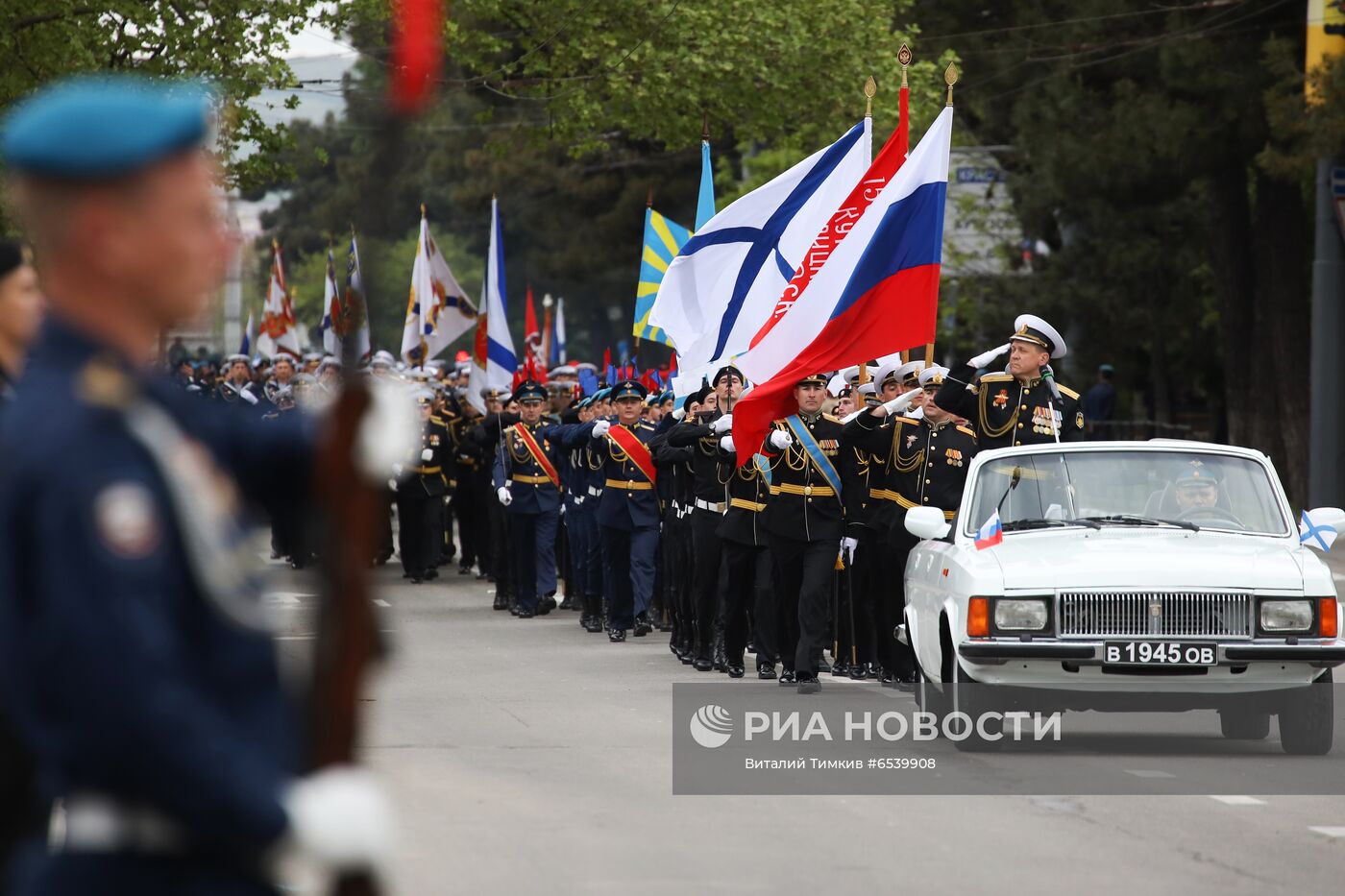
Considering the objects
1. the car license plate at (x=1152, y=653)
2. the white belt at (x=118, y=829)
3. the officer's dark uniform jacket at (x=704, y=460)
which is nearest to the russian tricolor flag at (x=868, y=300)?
the officer's dark uniform jacket at (x=704, y=460)

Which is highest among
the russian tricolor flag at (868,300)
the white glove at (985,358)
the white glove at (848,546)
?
the russian tricolor flag at (868,300)

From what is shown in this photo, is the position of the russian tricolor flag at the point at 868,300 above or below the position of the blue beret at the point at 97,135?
above

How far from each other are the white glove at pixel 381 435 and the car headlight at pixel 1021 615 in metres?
7.86

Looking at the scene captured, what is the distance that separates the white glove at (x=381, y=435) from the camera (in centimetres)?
294

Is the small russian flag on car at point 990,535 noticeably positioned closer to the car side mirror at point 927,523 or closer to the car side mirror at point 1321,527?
the car side mirror at point 927,523

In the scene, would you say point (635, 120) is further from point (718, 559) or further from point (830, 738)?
point (830, 738)

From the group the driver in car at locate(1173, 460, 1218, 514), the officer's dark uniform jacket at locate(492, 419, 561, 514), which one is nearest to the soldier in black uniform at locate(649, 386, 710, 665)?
the officer's dark uniform jacket at locate(492, 419, 561, 514)

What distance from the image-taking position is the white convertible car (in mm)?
10680

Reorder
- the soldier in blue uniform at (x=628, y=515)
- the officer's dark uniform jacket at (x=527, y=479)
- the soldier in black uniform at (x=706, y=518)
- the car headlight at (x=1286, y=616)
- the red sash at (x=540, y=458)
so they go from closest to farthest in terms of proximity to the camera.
A: the car headlight at (x=1286, y=616), the soldier in black uniform at (x=706, y=518), the soldier in blue uniform at (x=628, y=515), the officer's dark uniform jacket at (x=527, y=479), the red sash at (x=540, y=458)

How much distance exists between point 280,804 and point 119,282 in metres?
0.68

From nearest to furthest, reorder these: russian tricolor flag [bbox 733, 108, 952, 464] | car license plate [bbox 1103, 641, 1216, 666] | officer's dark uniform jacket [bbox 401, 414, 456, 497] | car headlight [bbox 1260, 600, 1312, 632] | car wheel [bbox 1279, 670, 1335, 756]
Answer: car license plate [bbox 1103, 641, 1216, 666] → car headlight [bbox 1260, 600, 1312, 632] → car wheel [bbox 1279, 670, 1335, 756] → russian tricolor flag [bbox 733, 108, 952, 464] → officer's dark uniform jacket [bbox 401, 414, 456, 497]

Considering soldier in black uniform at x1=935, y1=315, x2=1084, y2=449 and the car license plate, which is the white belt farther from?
soldier in black uniform at x1=935, y1=315, x2=1084, y2=449

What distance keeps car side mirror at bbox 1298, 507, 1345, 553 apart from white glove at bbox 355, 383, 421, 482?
901 centimetres

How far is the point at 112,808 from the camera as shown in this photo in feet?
8.91
